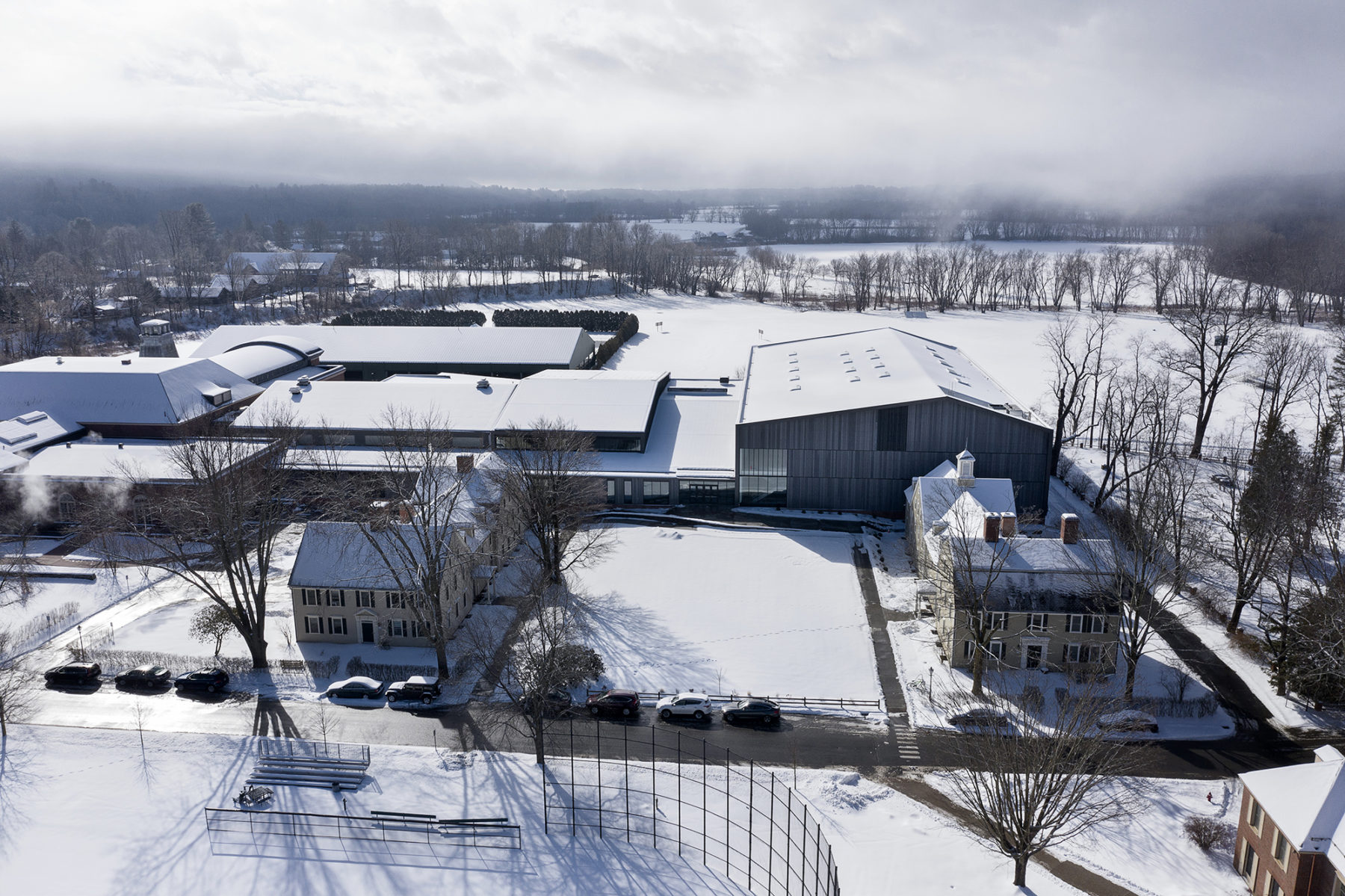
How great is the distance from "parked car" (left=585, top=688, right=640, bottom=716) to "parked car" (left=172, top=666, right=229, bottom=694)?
14374 millimetres

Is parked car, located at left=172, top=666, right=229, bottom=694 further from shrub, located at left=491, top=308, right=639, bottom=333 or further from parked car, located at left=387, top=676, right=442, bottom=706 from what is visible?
shrub, located at left=491, top=308, right=639, bottom=333

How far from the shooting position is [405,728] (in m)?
30.6

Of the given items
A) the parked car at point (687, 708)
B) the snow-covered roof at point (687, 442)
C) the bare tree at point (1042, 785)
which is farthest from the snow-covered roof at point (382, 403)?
the bare tree at point (1042, 785)

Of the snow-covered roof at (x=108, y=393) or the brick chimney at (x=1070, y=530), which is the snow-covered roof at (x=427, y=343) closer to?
the snow-covered roof at (x=108, y=393)

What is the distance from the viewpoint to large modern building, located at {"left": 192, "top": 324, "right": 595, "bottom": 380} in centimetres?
7638

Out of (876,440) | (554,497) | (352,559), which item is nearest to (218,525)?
(352,559)

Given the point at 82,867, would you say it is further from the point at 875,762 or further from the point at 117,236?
the point at 117,236

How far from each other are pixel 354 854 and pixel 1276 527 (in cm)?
3734

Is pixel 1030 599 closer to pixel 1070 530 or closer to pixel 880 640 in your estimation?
pixel 1070 530

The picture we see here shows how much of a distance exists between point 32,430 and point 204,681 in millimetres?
33347

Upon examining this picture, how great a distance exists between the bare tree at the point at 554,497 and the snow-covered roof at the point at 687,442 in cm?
511

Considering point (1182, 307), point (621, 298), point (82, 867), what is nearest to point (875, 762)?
point (82, 867)

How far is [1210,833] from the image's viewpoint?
24.3 metres

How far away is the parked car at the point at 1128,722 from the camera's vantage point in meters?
27.8
